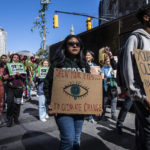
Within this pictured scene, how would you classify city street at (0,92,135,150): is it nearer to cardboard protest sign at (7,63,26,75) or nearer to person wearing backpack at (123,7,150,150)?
cardboard protest sign at (7,63,26,75)

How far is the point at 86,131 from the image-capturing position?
4.12 m

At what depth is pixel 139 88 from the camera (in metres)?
1.66

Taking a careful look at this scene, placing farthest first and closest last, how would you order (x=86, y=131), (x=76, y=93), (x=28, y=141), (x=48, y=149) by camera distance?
1. (x=86, y=131)
2. (x=28, y=141)
3. (x=48, y=149)
4. (x=76, y=93)

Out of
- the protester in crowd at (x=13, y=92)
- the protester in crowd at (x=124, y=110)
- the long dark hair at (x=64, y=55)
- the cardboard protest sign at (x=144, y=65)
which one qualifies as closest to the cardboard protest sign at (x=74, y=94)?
the long dark hair at (x=64, y=55)

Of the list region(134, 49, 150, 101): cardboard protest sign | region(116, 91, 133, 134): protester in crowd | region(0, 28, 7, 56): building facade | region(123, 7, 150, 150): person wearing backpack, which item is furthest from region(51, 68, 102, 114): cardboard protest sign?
region(0, 28, 7, 56): building facade

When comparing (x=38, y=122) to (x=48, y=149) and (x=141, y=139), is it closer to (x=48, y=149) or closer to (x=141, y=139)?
(x=48, y=149)

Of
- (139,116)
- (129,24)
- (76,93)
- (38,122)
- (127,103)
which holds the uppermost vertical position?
(129,24)

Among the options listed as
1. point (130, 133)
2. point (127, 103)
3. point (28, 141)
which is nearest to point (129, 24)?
point (127, 103)

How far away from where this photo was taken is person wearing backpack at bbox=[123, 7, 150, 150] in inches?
64.8

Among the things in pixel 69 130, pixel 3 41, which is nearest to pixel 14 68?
pixel 69 130

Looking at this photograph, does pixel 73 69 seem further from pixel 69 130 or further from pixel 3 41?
pixel 3 41

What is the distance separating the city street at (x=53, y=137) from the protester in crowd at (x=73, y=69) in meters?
1.27

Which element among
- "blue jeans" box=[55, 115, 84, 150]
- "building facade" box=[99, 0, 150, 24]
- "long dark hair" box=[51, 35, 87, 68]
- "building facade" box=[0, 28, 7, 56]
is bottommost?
"blue jeans" box=[55, 115, 84, 150]

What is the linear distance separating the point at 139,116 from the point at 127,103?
2.16 meters
